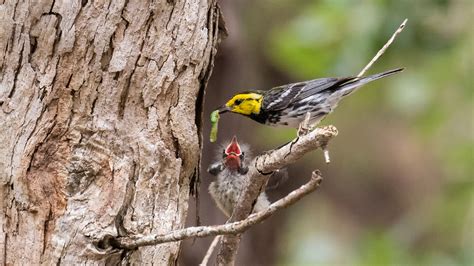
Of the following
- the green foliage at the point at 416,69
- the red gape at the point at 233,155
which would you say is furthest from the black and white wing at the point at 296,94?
the green foliage at the point at 416,69

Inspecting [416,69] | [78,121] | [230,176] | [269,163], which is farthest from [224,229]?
[416,69]

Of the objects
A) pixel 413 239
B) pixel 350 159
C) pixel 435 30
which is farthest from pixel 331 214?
pixel 435 30

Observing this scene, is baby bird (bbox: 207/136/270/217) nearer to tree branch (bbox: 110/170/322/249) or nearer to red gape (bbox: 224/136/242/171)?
red gape (bbox: 224/136/242/171)

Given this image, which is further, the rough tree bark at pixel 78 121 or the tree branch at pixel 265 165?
the rough tree bark at pixel 78 121

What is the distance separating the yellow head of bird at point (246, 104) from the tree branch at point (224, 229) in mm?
2117

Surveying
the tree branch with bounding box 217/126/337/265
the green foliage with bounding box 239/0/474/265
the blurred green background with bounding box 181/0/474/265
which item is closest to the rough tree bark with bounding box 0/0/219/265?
the tree branch with bounding box 217/126/337/265

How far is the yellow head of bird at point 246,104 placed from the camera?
17.2 ft

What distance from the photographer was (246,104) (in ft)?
17.3

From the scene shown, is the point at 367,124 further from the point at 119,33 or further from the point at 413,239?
the point at 119,33

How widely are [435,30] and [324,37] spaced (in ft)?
2.49

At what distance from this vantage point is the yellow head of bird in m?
5.25

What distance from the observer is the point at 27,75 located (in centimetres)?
325

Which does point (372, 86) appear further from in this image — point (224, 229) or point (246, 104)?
point (224, 229)

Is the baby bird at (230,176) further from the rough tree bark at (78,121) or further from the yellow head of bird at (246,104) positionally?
the rough tree bark at (78,121)
